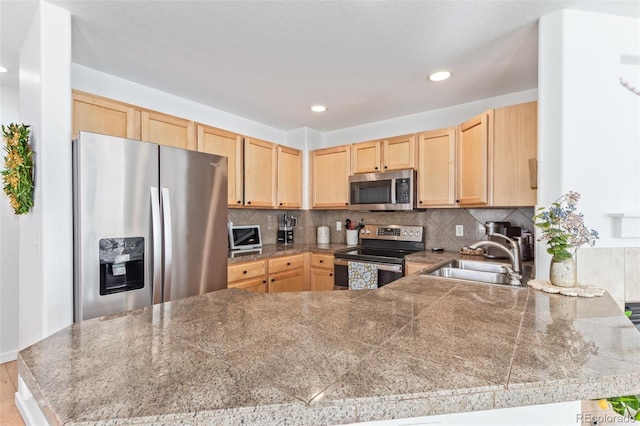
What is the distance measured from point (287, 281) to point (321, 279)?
0.37 m

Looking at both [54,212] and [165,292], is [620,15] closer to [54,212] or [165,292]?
[165,292]

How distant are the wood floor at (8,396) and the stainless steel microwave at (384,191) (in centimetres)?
308

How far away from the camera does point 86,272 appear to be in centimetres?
168

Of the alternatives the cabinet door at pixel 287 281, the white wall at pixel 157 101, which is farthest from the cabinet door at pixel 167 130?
the cabinet door at pixel 287 281

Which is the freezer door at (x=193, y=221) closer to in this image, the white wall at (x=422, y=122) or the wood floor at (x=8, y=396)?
the wood floor at (x=8, y=396)

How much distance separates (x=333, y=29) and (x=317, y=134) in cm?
223

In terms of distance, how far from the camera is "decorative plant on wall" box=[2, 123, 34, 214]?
171cm

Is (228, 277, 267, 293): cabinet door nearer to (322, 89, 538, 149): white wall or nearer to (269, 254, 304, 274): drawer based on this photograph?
(269, 254, 304, 274): drawer

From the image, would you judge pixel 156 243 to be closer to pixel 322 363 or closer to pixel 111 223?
pixel 111 223

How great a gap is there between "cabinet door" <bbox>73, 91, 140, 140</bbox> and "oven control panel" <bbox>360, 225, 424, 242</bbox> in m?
2.50

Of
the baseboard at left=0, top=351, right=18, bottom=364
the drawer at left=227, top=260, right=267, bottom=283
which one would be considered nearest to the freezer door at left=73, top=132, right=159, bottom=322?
the drawer at left=227, top=260, right=267, bottom=283

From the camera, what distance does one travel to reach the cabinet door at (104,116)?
2.07 metres

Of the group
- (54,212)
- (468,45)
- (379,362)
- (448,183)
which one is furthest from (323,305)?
(448,183)

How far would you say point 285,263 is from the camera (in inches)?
127
